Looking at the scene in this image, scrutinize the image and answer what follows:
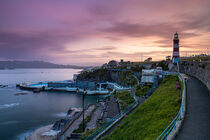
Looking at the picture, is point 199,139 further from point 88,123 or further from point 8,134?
point 8,134

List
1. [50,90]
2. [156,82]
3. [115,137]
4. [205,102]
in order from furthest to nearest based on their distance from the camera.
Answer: [50,90] → [156,82] → [205,102] → [115,137]

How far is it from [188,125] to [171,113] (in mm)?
3296

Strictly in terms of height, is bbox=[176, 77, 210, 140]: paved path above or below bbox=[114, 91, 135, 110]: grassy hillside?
above

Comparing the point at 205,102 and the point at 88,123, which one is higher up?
the point at 205,102

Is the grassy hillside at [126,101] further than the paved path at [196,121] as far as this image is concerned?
Yes

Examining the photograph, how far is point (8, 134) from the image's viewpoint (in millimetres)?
27078

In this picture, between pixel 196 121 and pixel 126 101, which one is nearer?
pixel 196 121

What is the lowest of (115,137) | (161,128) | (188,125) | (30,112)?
(30,112)

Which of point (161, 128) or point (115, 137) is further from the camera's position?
point (115, 137)

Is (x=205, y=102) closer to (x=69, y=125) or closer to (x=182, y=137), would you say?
(x=182, y=137)

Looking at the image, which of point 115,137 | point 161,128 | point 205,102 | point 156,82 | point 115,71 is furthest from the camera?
point 115,71

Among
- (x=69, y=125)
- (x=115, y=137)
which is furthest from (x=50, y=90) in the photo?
(x=115, y=137)

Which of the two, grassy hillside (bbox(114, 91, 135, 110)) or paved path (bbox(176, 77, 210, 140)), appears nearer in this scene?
paved path (bbox(176, 77, 210, 140))

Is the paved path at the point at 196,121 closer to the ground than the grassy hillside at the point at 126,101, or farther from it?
farther from it
